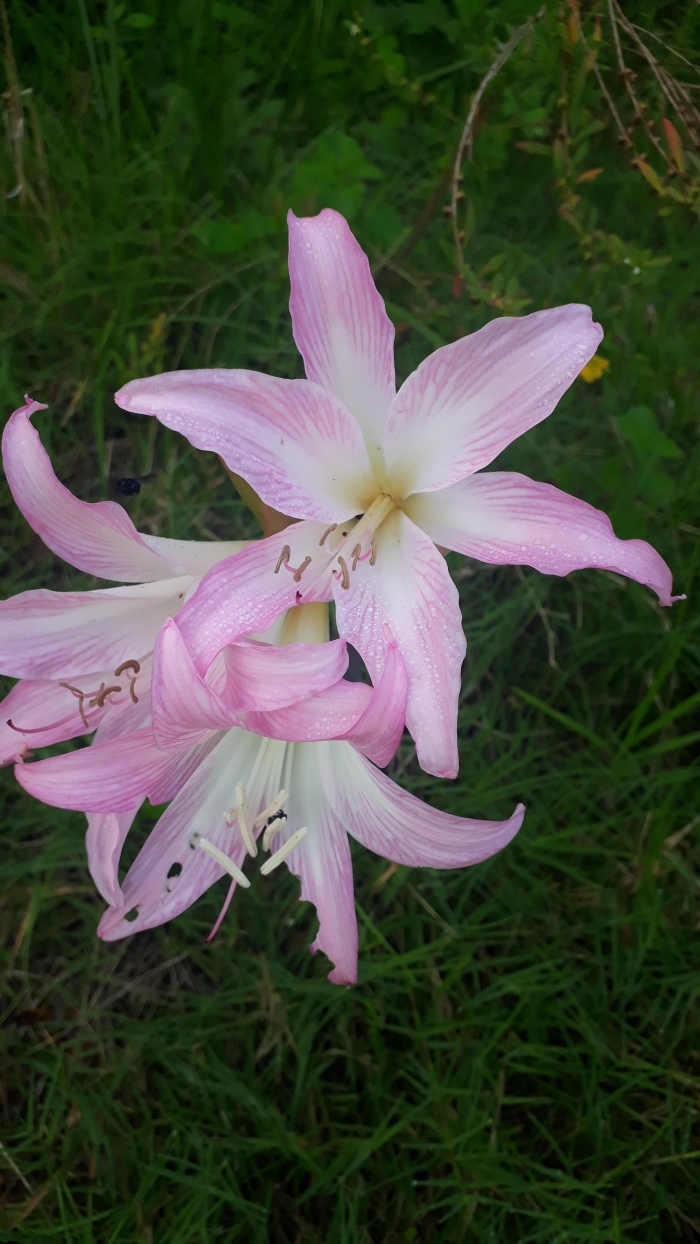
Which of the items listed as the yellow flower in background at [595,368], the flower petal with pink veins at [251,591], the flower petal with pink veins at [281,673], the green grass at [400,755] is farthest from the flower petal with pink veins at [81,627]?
the yellow flower in background at [595,368]

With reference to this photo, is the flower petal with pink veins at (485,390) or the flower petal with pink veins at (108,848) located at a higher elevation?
the flower petal with pink veins at (485,390)

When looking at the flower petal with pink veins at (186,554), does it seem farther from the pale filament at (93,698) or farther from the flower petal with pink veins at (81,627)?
the pale filament at (93,698)

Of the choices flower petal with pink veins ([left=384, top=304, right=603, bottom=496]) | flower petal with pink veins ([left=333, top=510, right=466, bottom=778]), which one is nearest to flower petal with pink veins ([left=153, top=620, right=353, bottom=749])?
flower petal with pink veins ([left=333, top=510, right=466, bottom=778])

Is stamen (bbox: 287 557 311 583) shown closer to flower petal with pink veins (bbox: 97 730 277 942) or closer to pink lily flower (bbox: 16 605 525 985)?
pink lily flower (bbox: 16 605 525 985)

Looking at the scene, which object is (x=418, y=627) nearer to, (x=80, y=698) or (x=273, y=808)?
(x=273, y=808)

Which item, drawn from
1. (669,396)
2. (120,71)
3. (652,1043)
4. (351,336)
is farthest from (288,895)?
(120,71)

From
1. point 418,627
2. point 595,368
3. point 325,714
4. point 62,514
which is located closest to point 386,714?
point 325,714
